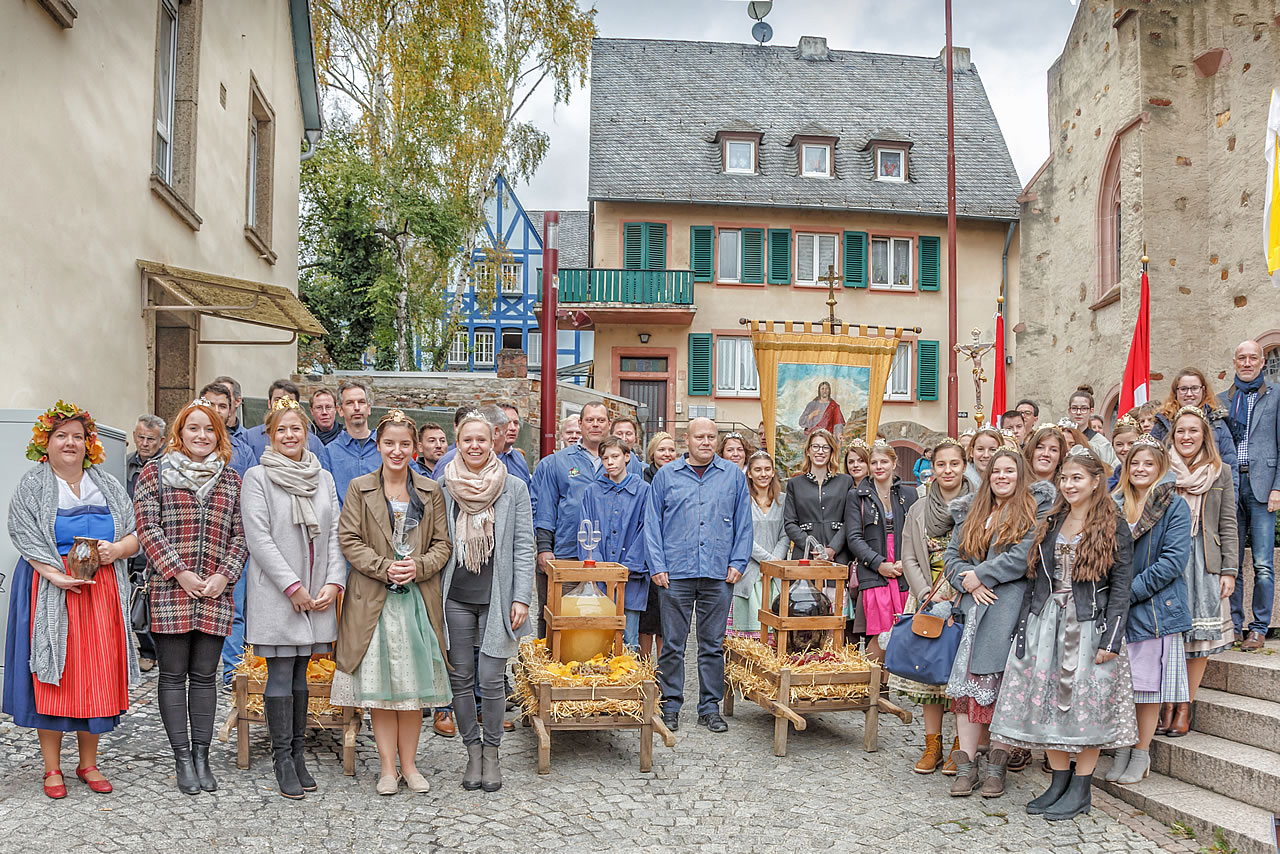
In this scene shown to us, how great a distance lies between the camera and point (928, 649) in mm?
5895

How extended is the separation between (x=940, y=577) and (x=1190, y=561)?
4.47 ft

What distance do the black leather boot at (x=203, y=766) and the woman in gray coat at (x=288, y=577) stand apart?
0.30 metres

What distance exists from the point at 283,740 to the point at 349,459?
224 cm

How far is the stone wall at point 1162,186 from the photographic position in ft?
42.5

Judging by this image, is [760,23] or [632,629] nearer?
[632,629]

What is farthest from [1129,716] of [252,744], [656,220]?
[656,220]

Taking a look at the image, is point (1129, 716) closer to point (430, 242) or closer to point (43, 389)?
point (43, 389)

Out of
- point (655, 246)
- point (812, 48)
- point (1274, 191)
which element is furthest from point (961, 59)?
point (1274, 191)

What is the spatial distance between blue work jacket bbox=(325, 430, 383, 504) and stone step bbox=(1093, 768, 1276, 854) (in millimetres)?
4651

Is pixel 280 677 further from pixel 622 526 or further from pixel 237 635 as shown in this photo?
pixel 622 526

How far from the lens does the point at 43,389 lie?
8.26m

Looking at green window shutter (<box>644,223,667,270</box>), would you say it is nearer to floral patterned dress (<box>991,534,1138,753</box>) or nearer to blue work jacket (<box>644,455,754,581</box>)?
blue work jacket (<box>644,455,754,581</box>)

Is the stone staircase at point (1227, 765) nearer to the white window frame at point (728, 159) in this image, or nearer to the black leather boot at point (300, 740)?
the black leather boot at point (300, 740)

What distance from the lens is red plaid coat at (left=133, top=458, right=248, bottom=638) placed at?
512cm
